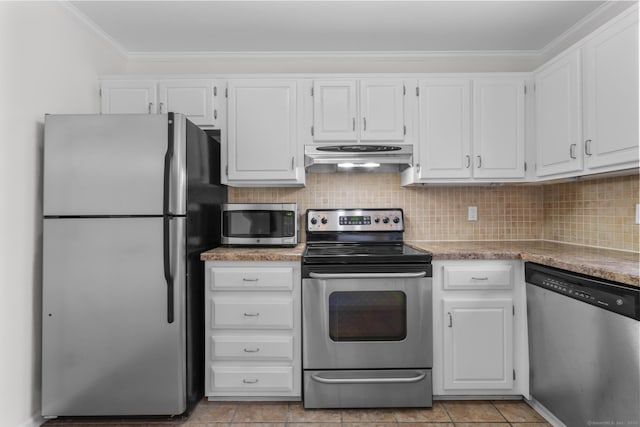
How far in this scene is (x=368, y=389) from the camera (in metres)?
2.28

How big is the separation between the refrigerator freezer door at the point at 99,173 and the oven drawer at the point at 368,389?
1.33 m

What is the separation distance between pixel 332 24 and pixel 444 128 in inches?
39.6

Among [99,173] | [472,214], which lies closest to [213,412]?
[99,173]

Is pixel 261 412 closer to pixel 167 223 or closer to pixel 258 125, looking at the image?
pixel 167 223

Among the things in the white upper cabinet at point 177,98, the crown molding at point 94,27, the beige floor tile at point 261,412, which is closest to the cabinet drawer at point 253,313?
the beige floor tile at point 261,412

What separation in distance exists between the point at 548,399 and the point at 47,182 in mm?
2845

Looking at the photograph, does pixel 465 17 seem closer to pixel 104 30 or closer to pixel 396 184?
pixel 396 184

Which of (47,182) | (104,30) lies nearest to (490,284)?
(47,182)

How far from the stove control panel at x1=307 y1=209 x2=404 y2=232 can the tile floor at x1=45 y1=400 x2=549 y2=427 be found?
1.18m

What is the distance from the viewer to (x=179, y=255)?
82.3 inches

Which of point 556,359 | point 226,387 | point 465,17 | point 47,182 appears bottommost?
point 226,387

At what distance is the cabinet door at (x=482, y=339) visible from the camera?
2.31 metres

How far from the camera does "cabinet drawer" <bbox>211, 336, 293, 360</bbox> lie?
7.58 feet

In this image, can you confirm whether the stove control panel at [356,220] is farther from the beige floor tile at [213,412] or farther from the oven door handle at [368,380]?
the beige floor tile at [213,412]
